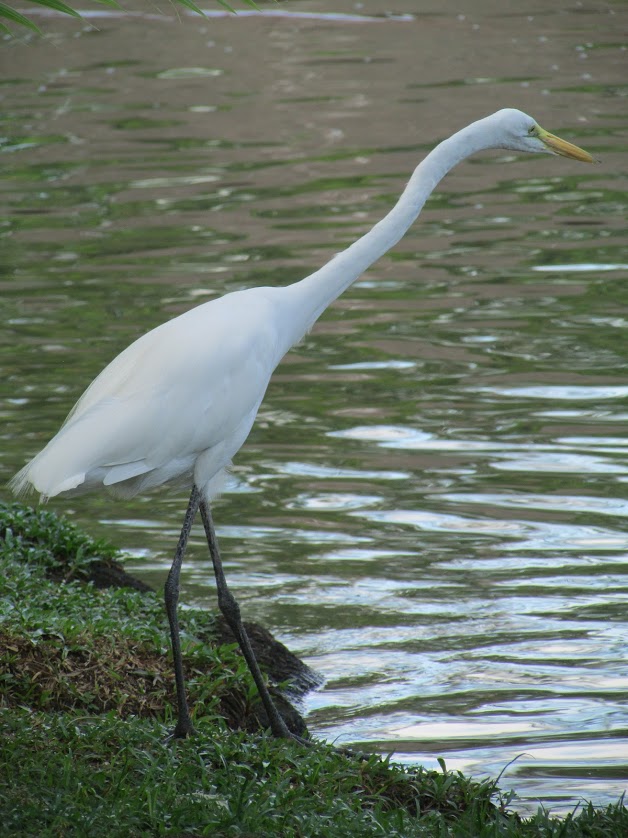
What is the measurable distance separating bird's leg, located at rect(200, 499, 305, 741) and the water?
0.54m

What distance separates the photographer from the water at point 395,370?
18.7ft

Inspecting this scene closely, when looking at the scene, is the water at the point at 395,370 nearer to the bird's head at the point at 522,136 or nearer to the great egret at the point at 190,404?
the great egret at the point at 190,404

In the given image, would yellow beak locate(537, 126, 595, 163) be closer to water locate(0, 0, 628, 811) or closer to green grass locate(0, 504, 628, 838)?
water locate(0, 0, 628, 811)

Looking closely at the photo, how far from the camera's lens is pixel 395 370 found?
9516 mm

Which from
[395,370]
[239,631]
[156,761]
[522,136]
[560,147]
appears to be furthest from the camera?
[395,370]

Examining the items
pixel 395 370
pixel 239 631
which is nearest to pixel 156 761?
pixel 239 631

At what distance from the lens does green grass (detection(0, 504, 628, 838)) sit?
3.65 m

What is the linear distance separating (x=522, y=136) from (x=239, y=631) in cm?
213

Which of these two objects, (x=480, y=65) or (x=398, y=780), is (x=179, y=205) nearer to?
(x=480, y=65)

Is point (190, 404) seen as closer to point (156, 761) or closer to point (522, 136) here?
point (156, 761)

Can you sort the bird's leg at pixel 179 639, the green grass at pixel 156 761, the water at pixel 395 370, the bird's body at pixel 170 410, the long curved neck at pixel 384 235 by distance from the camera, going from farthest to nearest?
the water at pixel 395 370 < the long curved neck at pixel 384 235 < the bird's body at pixel 170 410 < the bird's leg at pixel 179 639 < the green grass at pixel 156 761

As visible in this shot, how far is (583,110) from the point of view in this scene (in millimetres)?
17734

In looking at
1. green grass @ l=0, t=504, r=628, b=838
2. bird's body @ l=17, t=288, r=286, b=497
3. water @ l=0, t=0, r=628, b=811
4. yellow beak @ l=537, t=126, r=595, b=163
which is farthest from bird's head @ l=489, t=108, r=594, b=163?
green grass @ l=0, t=504, r=628, b=838

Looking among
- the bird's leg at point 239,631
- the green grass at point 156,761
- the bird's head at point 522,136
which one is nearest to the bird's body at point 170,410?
the bird's leg at point 239,631
